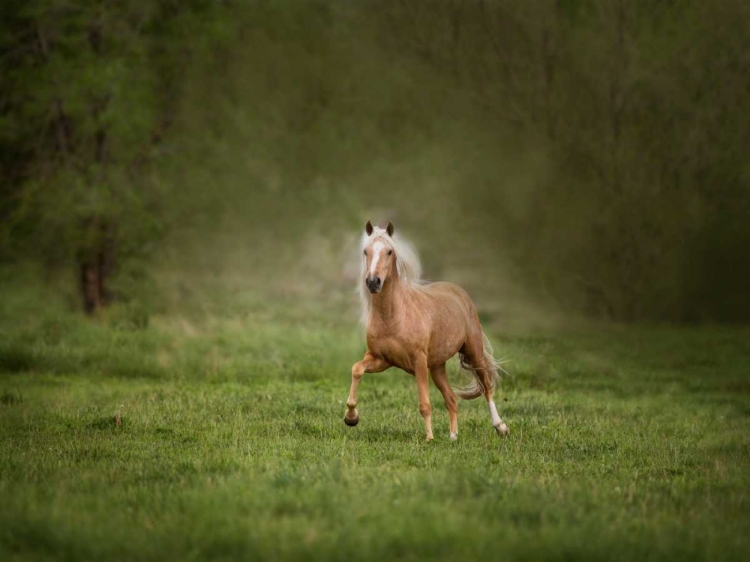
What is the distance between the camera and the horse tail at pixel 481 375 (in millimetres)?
11992

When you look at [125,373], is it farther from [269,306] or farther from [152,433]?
[269,306]

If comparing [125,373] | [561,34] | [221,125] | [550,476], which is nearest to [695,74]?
[561,34]

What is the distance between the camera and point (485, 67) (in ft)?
88.5

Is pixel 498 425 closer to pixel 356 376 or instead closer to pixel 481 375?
pixel 481 375

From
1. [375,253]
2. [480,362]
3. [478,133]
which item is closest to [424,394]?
[480,362]

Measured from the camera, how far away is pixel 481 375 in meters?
12.0

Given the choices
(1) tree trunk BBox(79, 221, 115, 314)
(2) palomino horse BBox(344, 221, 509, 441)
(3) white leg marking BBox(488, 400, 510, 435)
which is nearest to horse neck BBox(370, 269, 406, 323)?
(2) palomino horse BBox(344, 221, 509, 441)

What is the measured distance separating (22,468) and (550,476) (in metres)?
4.86

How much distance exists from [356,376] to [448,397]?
1393mm

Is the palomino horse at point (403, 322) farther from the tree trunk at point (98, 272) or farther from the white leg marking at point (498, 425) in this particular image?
the tree trunk at point (98, 272)

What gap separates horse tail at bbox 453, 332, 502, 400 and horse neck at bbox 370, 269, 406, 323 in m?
1.65

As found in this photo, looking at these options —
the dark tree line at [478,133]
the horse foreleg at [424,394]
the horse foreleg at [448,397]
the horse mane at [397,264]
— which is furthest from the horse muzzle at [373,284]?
the dark tree line at [478,133]

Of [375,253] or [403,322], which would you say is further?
[403,322]

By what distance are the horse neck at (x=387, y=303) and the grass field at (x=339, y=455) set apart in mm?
1404
